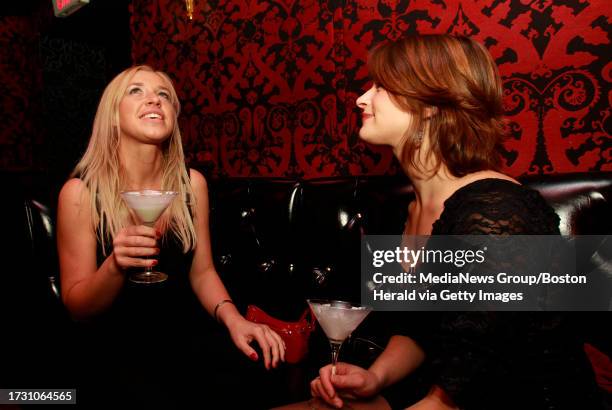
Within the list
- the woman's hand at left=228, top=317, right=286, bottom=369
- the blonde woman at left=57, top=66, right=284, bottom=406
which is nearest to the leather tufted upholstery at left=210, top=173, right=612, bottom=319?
the blonde woman at left=57, top=66, right=284, bottom=406

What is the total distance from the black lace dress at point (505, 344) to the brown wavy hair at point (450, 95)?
21 cm

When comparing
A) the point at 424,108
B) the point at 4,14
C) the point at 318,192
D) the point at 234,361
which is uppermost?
the point at 4,14

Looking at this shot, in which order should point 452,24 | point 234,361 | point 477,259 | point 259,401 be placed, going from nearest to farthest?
point 477,259 < point 259,401 < point 234,361 < point 452,24

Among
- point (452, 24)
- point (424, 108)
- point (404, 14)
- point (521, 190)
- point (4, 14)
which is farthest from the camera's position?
point (4, 14)

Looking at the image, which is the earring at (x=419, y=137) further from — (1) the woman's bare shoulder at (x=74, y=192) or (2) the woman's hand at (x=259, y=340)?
(1) the woman's bare shoulder at (x=74, y=192)

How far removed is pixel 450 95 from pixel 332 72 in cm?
146

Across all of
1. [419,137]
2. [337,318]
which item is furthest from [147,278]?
[419,137]

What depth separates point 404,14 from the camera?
2.58 meters

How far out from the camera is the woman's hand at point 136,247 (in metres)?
1.62

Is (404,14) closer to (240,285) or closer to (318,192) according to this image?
(318,192)

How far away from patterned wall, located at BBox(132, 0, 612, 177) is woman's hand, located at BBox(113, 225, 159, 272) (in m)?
1.54

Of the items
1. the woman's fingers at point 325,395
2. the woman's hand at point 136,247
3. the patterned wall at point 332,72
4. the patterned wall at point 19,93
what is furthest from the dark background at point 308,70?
the woman's fingers at point 325,395

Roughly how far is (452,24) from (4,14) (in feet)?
19.2

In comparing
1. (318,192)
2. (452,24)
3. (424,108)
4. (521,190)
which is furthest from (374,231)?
(452,24)
